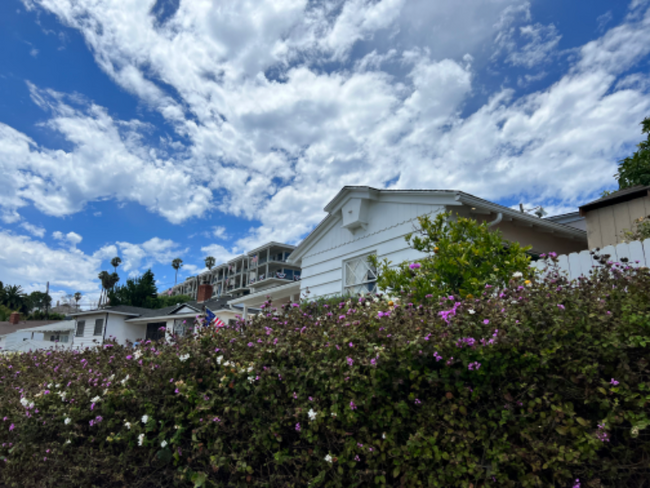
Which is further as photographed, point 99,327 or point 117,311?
point 99,327

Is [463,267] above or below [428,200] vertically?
below

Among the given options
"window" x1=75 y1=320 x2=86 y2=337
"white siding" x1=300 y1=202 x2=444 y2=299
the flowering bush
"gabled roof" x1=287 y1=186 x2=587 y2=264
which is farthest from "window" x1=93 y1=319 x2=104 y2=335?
the flowering bush

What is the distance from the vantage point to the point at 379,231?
966cm

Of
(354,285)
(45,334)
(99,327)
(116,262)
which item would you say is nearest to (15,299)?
(116,262)

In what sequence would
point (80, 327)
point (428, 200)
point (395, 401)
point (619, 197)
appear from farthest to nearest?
point (80, 327)
point (619, 197)
point (428, 200)
point (395, 401)

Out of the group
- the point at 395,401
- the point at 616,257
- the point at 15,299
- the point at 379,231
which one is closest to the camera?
the point at 395,401

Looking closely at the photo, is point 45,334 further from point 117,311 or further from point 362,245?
point 362,245

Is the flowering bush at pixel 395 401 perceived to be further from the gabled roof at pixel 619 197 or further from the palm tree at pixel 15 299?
the palm tree at pixel 15 299

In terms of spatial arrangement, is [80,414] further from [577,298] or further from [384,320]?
[577,298]

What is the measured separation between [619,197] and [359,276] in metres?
6.28

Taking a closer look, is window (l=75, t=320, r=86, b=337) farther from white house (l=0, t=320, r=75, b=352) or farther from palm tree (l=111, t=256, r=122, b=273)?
palm tree (l=111, t=256, r=122, b=273)

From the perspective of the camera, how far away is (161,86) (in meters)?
10.5

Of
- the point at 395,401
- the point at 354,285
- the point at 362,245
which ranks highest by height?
the point at 362,245

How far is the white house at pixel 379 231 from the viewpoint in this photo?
8.41 m
